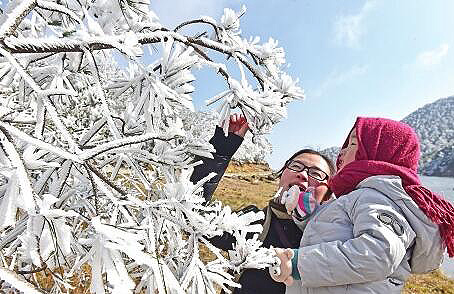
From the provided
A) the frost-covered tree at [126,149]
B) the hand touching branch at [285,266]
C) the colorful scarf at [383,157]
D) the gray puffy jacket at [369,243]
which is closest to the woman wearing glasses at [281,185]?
the colorful scarf at [383,157]

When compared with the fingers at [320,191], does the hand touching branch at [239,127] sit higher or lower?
higher

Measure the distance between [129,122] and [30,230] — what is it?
831 mm

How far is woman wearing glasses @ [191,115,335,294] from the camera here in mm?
2455

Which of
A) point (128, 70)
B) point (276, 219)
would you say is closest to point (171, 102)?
point (128, 70)

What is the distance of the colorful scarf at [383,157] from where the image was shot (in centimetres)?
233

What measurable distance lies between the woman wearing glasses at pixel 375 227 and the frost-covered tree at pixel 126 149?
0.70 meters

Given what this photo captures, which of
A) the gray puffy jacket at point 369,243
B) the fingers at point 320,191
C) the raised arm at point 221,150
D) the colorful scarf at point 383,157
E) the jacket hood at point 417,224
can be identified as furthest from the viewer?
the fingers at point 320,191

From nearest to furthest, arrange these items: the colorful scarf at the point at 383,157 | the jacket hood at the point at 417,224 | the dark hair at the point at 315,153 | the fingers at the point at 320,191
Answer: the jacket hood at the point at 417,224
the colorful scarf at the point at 383,157
the fingers at the point at 320,191
the dark hair at the point at 315,153

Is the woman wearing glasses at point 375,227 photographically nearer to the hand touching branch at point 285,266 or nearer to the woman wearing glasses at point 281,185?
the hand touching branch at point 285,266

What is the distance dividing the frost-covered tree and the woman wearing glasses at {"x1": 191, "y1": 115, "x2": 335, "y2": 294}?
65 cm

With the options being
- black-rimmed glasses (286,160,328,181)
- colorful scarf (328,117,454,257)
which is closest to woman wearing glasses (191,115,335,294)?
black-rimmed glasses (286,160,328,181)

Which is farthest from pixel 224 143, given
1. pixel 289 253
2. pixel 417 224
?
pixel 417 224

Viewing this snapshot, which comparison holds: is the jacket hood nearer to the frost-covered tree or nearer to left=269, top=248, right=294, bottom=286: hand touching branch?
left=269, top=248, right=294, bottom=286: hand touching branch

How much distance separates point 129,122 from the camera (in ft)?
5.42
